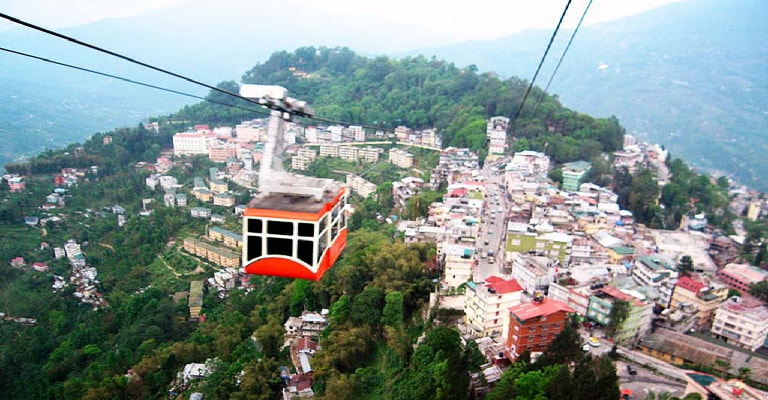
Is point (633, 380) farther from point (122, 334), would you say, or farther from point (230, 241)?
point (230, 241)

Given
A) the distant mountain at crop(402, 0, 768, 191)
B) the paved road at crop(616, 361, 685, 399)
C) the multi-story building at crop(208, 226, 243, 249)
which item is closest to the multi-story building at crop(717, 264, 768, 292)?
the paved road at crop(616, 361, 685, 399)

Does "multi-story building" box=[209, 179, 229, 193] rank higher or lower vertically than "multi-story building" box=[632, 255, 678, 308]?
lower

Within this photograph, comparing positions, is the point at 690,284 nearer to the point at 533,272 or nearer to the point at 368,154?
the point at 533,272

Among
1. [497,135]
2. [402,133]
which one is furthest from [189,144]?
[497,135]

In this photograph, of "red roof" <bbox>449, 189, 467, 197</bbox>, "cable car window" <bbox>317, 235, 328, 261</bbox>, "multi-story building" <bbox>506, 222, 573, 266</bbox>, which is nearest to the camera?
"cable car window" <bbox>317, 235, 328, 261</bbox>

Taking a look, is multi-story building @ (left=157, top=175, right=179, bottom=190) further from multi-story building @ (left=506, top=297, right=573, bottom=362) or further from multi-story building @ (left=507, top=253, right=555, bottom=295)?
multi-story building @ (left=506, top=297, right=573, bottom=362)

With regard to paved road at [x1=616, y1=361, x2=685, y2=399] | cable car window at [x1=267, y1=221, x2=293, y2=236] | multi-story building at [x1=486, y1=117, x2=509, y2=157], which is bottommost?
paved road at [x1=616, y1=361, x2=685, y2=399]
